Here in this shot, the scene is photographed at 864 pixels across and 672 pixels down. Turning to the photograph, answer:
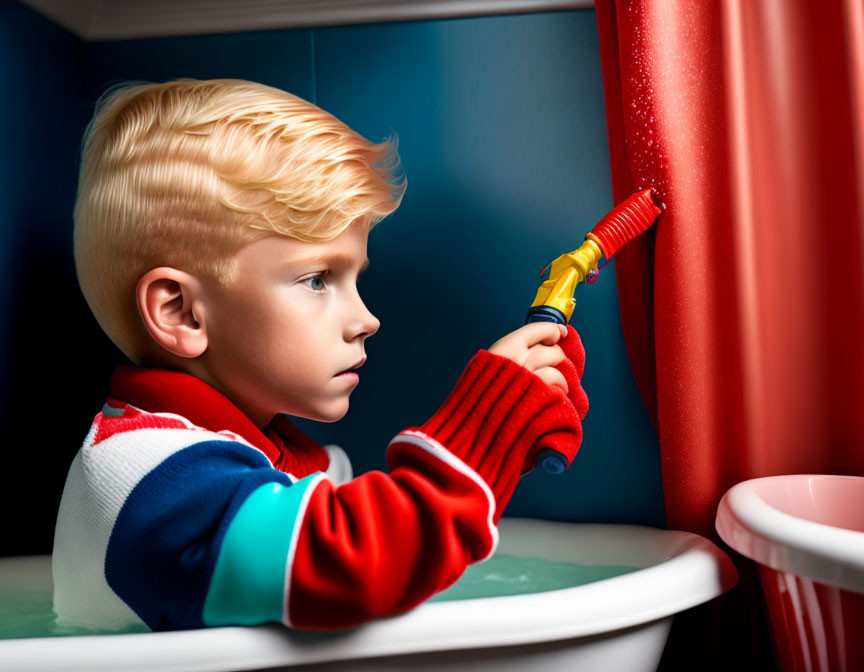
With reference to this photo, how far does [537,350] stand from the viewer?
771mm

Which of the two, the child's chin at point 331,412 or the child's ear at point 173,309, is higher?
the child's ear at point 173,309

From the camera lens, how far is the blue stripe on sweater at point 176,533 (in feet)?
2.08

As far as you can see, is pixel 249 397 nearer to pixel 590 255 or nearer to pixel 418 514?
pixel 418 514

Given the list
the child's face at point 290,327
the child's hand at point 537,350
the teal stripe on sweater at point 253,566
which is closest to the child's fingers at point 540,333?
the child's hand at point 537,350

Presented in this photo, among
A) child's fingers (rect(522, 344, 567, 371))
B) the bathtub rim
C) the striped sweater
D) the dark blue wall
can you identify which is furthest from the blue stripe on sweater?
the dark blue wall

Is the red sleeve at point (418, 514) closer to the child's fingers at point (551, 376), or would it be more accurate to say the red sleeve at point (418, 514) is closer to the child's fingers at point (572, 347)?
the child's fingers at point (551, 376)

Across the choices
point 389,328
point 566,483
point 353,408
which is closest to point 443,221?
point 389,328

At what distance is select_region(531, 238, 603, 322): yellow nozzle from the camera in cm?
85

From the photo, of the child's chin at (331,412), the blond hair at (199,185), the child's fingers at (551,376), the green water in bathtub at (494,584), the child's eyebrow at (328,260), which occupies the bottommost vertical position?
the green water in bathtub at (494,584)

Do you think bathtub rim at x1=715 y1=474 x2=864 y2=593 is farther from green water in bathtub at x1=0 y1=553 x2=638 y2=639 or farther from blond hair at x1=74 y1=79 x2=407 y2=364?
blond hair at x1=74 y1=79 x2=407 y2=364

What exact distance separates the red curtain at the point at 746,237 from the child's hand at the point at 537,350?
23cm

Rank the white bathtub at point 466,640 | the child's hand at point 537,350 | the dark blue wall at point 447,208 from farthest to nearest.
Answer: the dark blue wall at point 447,208
the child's hand at point 537,350
the white bathtub at point 466,640

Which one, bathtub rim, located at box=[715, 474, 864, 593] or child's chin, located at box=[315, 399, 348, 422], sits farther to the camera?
child's chin, located at box=[315, 399, 348, 422]

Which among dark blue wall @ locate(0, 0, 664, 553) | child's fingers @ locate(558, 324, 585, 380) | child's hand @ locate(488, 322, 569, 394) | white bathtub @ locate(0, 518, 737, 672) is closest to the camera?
white bathtub @ locate(0, 518, 737, 672)
